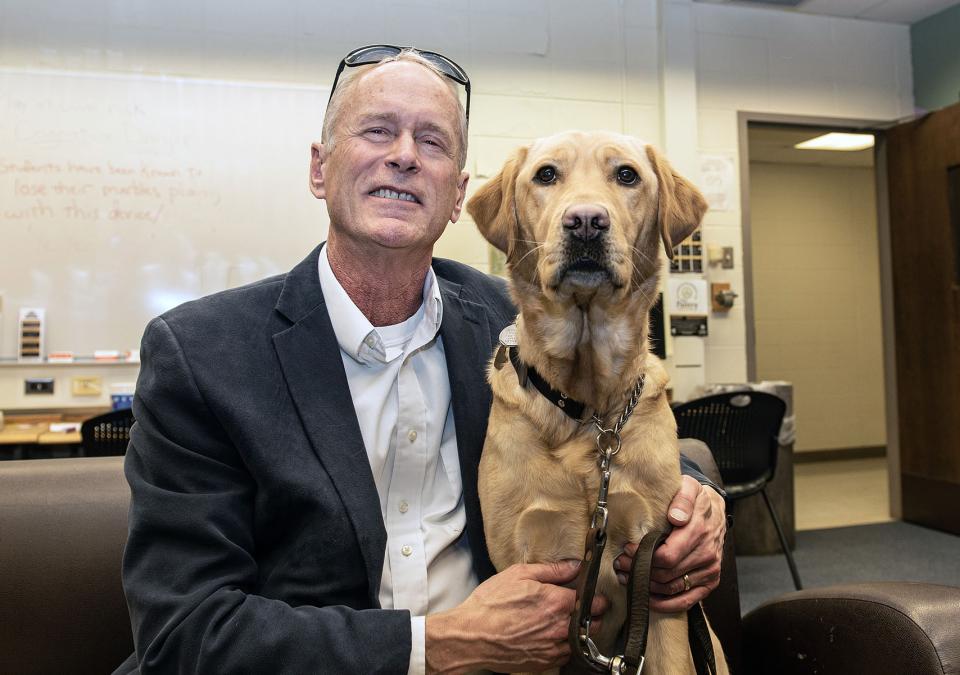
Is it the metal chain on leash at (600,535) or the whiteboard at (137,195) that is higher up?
the whiteboard at (137,195)

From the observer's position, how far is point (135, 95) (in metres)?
3.50

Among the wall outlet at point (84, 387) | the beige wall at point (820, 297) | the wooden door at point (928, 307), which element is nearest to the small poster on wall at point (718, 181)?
the wooden door at point (928, 307)

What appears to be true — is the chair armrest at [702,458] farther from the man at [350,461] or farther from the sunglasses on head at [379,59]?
the sunglasses on head at [379,59]

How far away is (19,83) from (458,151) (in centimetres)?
299

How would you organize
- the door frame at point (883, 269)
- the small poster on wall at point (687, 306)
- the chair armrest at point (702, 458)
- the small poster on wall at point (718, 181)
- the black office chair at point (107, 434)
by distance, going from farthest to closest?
1. the door frame at point (883, 269)
2. the small poster on wall at point (718, 181)
3. the small poster on wall at point (687, 306)
4. the black office chair at point (107, 434)
5. the chair armrest at point (702, 458)

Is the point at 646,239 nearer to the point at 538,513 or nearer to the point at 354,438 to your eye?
the point at 538,513

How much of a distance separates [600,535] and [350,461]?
397 millimetres

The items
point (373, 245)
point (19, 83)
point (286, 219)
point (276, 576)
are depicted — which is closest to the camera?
point (276, 576)

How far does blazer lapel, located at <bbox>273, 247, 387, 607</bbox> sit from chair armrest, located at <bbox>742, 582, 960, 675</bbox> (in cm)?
77

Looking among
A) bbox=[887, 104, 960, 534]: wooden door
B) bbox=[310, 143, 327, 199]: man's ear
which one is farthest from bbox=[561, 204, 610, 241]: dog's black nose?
bbox=[887, 104, 960, 534]: wooden door

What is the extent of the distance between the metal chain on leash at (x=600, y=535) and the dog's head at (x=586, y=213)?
0.22 metres

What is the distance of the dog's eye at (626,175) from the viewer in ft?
4.42

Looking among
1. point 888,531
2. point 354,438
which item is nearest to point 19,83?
point 354,438

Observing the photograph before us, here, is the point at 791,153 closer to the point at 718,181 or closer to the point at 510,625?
the point at 718,181
